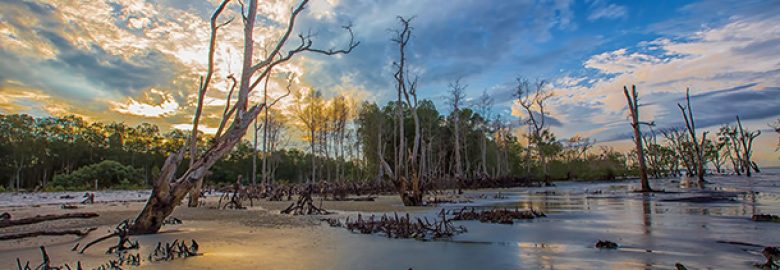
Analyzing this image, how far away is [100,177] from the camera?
38000 millimetres

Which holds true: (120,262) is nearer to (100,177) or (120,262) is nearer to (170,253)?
(170,253)

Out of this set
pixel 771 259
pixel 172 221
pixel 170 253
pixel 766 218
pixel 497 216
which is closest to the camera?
pixel 771 259

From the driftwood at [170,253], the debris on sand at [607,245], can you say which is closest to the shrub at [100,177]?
the driftwood at [170,253]

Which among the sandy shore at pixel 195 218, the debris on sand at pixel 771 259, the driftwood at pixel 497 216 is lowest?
the sandy shore at pixel 195 218

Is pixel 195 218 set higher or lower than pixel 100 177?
lower

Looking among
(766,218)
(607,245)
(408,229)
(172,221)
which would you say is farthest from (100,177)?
(766,218)

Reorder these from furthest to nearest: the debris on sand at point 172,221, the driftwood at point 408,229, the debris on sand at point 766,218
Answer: the debris on sand at point 172,221
the debris on sand at point 766,218
the driftwood at point 408,229

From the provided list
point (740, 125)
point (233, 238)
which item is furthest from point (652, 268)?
point (740, 125)

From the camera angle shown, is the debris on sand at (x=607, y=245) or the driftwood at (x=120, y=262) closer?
the driftwood at (x=120, y=262)

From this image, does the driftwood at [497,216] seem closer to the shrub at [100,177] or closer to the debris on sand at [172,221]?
the debris on sand at [172,221]

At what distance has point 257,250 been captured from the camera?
15.6 feet

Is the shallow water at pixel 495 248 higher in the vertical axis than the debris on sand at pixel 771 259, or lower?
lower

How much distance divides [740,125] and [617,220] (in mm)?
45296

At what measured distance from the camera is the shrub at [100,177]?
3606 cm
